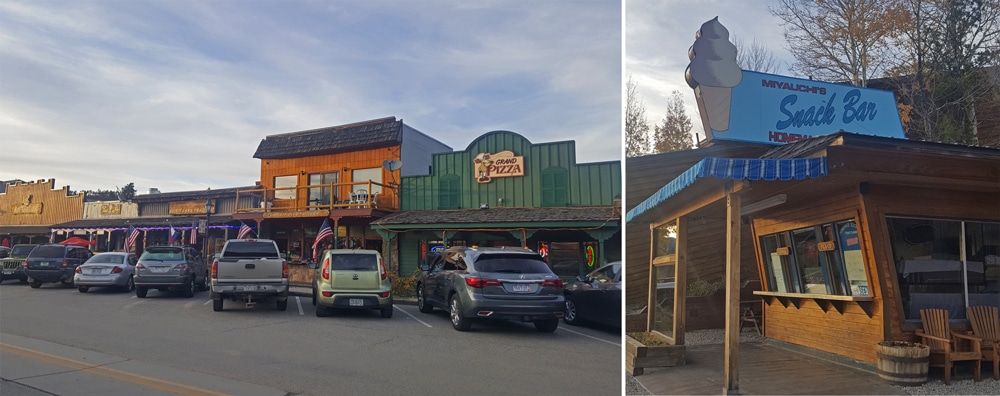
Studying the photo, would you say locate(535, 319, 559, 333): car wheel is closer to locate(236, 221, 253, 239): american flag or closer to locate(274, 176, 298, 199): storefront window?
locate(236, 221, 253, 239): american flag

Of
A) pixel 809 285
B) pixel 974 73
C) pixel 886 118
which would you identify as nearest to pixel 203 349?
pixel 809 285

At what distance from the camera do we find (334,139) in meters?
24.3

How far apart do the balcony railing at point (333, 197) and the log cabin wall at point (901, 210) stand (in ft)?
52.5

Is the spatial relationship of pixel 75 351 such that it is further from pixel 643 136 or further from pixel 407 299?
pixel 643 136

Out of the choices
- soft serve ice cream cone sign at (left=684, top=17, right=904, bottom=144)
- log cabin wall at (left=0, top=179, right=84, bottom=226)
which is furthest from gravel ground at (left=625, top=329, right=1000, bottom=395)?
log cabin wall at (left=0, top=179, right=84, bottom=226)

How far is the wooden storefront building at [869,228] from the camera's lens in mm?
6586

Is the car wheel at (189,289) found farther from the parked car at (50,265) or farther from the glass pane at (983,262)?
the glass pane at (983,262)

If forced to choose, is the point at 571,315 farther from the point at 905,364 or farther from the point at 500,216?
the point at 500,216

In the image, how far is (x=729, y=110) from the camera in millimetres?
11109

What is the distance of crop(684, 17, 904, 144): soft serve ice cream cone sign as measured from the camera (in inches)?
425

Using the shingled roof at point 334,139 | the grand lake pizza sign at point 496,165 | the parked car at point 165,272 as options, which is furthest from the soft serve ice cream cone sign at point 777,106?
the shingled roof at point 334,139

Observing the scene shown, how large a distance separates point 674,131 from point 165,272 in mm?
12901

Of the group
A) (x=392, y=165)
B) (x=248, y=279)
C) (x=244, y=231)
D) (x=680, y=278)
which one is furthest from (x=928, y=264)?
(x=244, y=231)

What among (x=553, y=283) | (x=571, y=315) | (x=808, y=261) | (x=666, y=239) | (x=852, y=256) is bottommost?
(x=571, y=315)
